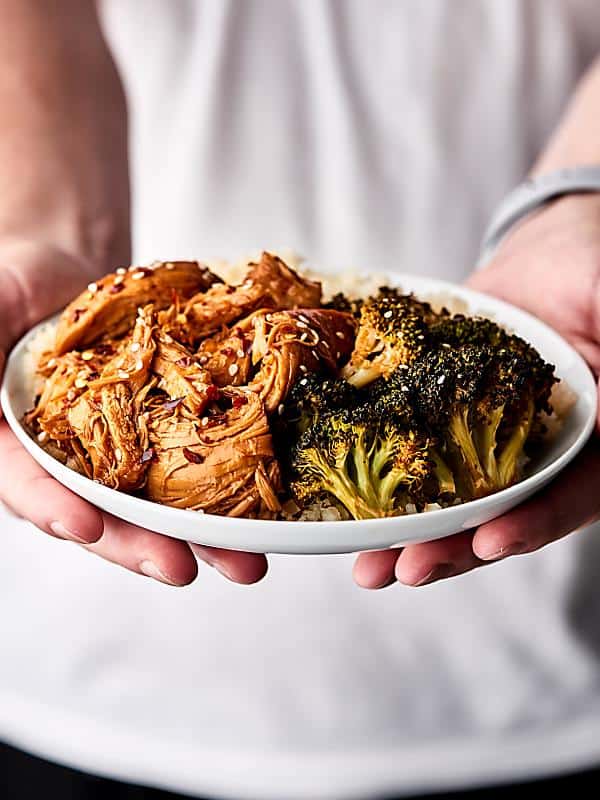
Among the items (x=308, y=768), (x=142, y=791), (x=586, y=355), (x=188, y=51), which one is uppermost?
(x=188, y=51)

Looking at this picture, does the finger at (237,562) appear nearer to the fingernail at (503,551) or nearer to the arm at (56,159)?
the fingernail at (503,551)

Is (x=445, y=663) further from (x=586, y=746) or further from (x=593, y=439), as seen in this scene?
(x=593, y=439)

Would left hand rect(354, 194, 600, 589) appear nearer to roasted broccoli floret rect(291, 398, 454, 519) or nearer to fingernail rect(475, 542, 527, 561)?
fingernail rect(475, 542, 527, 561)

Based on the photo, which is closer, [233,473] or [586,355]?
[233,473]

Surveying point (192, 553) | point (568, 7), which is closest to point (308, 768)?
point (192, 553)

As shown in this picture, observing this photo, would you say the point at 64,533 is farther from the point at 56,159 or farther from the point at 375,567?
the point at 56,159

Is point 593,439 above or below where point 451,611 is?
above

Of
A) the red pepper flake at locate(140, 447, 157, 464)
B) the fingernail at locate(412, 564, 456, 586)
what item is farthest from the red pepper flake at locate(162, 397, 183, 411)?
the fingernail at locate(412, 564, 456, 586)
